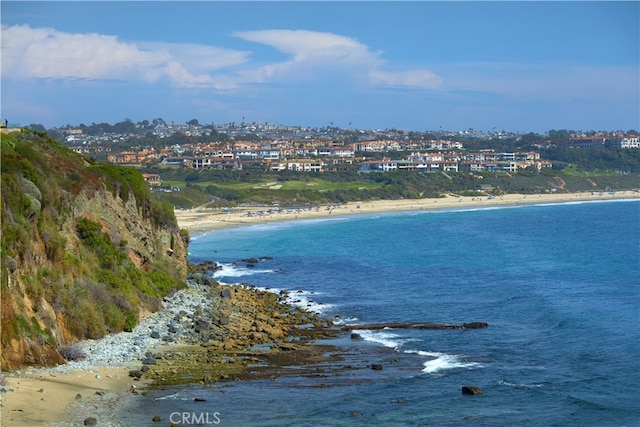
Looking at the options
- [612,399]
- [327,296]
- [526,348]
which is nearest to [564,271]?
[327,296]

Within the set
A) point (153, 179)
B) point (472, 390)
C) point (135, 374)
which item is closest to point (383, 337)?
point (472, 390)

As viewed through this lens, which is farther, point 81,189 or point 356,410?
point 81,189

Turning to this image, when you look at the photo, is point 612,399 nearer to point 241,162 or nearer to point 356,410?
point 356,410

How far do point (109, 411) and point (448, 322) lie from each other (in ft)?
61.7

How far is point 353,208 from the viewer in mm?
117188

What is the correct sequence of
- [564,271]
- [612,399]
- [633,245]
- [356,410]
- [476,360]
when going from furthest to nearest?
[633,245] → [564,271] → [476,360] → [612,399] → [356,410]

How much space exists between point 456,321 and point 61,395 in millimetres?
19628

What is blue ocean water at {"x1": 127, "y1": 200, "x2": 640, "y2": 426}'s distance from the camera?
2508 centimetres

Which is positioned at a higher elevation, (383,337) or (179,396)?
(179,396)

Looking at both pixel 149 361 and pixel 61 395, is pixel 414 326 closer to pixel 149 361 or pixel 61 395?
pixel 149 361

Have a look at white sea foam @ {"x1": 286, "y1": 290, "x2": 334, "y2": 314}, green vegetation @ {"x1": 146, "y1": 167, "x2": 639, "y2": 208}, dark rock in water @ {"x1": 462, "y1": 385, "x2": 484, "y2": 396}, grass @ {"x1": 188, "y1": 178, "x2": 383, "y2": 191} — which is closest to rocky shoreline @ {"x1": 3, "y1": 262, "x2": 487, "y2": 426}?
white sea foam @ {"x1": 286, "y1": 290, "x2": 334, "y2": 314}

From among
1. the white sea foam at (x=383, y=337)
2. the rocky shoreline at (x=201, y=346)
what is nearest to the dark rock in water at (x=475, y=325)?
the white sea foam at (x=383, y=337)

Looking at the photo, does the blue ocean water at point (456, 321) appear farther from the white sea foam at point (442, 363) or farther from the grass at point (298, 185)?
the grass at point (298, 185)

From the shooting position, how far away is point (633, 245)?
73.3 metres
